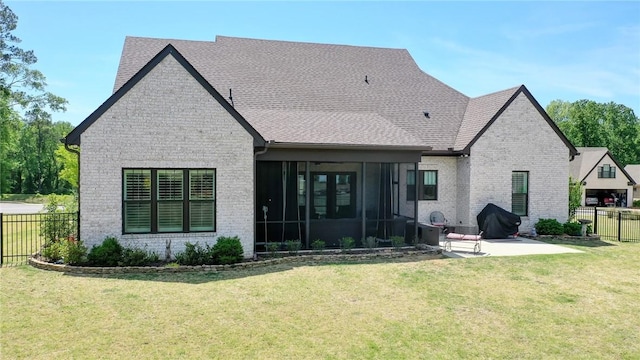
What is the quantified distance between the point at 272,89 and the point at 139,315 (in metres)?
12.5

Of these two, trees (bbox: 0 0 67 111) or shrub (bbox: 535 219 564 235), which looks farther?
trees (bbox: 0 0 67 111)

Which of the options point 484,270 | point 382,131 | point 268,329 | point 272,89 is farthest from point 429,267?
point 272,89

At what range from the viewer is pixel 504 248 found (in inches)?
601

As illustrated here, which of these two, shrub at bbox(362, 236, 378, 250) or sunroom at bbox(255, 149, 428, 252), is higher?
sunroom at bbox(255, 149, 428, 252)

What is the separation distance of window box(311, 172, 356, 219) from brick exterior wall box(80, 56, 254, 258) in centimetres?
385

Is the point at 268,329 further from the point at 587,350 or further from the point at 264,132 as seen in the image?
the point at 264,132

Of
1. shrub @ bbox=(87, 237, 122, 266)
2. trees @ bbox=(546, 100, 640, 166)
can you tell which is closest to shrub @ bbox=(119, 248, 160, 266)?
shrub @ bbox=(87, 237, 122, 266)

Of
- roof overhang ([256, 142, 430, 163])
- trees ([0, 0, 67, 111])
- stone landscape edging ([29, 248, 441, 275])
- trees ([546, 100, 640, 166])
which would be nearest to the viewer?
stone landscape edging ([29, 248, 441, 275])

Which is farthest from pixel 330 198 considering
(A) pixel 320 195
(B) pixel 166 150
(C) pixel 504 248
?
(B) pixel 166 150

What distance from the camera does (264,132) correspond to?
13.8 metres

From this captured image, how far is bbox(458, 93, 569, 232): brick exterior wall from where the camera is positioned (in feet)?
58.7

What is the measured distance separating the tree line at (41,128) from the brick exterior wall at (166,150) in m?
35.3

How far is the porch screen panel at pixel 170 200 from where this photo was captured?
39.9 feet

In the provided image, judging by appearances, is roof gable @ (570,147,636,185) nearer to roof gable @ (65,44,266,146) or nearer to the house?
the house
